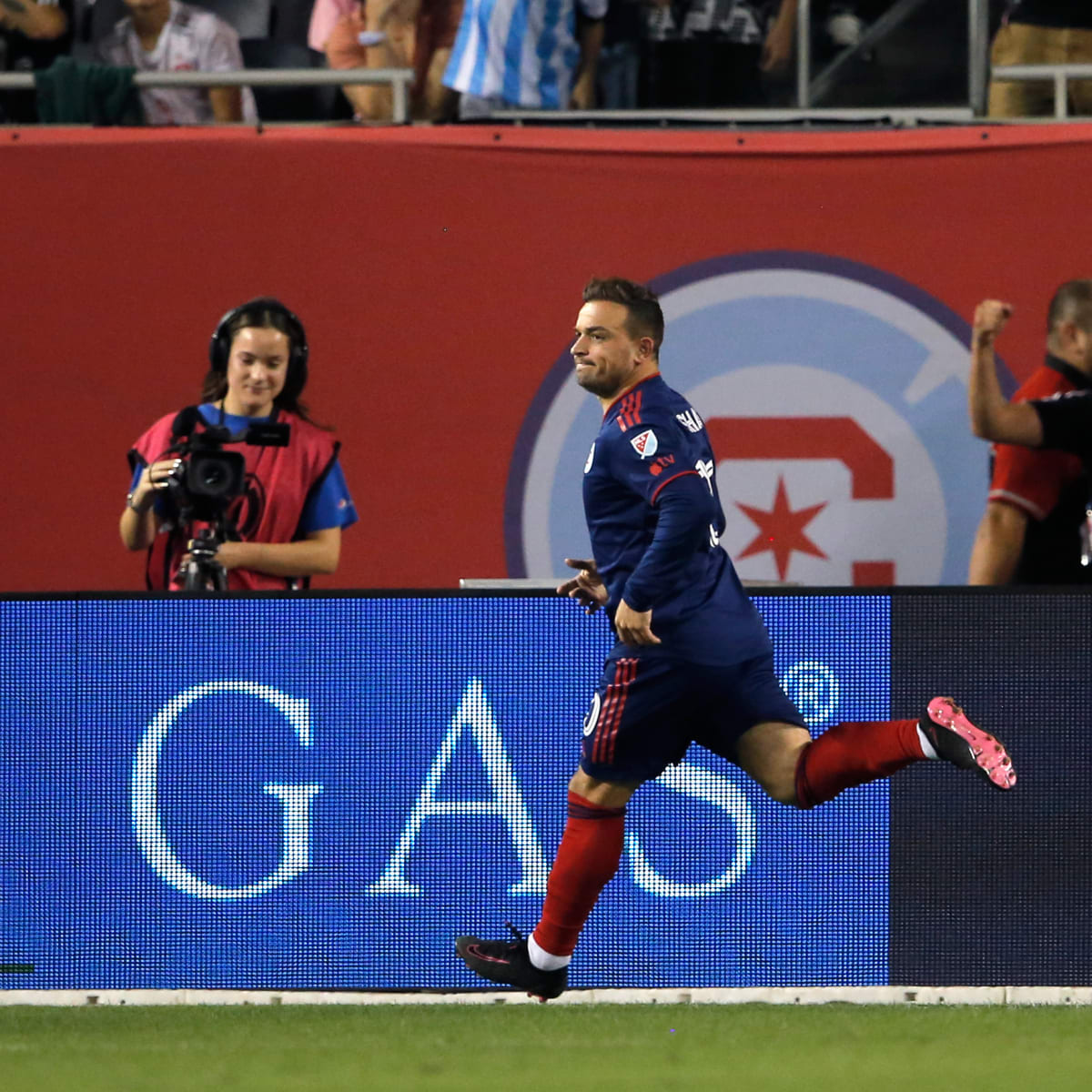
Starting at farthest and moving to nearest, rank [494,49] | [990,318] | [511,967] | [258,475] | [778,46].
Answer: [778,46] < [494,49] < [990,318] < [258,475] < [511,967]

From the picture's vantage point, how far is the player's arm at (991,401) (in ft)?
20.2

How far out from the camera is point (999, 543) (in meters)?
6.99

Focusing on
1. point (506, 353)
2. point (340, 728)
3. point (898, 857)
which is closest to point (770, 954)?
point (898, 857)

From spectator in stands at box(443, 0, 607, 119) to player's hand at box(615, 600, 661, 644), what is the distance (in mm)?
3641

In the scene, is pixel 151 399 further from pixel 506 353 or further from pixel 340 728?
pixel 340 728

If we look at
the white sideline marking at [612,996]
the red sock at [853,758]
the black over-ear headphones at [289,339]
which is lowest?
the white sideline marking at [612,996]

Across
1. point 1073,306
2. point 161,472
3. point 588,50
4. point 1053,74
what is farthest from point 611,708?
point 588,50

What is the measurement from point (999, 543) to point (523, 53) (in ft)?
8.56

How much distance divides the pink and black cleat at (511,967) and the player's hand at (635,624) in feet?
2.92

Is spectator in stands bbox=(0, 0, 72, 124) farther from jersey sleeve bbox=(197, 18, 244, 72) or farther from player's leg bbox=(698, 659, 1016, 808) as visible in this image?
player's leg bbox=(698, 659, 1016, 808)

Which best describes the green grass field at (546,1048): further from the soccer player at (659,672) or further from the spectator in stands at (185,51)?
the spectator in stands at (185,51)

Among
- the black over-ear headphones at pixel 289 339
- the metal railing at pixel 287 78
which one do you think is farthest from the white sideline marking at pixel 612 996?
the metal railing at pixel 287 78

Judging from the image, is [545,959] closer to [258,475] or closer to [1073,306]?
[258,475]

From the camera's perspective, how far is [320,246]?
744 centimetres
